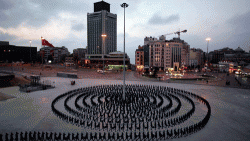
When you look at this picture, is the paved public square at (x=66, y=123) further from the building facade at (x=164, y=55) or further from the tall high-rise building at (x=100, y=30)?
the tall high-rise building at (x=100, y=30)

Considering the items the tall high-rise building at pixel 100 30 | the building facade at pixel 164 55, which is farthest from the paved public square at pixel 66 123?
the tall high-rise building at pixel 100 30

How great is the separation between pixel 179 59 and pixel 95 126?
97.6 meters

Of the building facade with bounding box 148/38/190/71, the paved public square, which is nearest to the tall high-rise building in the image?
the building facade with bounding box 148/38/190/71

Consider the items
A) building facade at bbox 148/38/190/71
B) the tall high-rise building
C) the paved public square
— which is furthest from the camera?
the tall high-rise building

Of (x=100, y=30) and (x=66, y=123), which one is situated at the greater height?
(x=100, y=30)

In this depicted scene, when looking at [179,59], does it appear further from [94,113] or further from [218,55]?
[218,55]

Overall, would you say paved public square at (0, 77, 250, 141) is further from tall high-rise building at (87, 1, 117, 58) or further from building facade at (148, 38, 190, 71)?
tall high-rise building at (87, 1, 117, 58)

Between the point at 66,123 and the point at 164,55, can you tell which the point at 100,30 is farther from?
the point at 66,123

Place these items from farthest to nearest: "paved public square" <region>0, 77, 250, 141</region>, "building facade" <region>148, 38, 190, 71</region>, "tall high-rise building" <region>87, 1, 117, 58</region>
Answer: "tall high-rise building" <region>87, 1, 117, 58</region>, "building facade" <region>148, 38, 190, 71</region>, "paved public square" <region>0, 77, 250, 141</region>

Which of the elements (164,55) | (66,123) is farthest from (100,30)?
(66,123)

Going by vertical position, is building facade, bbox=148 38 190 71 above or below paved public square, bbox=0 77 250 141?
above

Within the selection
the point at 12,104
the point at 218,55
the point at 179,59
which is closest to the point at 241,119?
the point at 12,104

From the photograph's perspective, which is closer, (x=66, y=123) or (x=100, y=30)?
(x=66, y=123)

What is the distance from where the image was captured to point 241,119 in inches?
578
